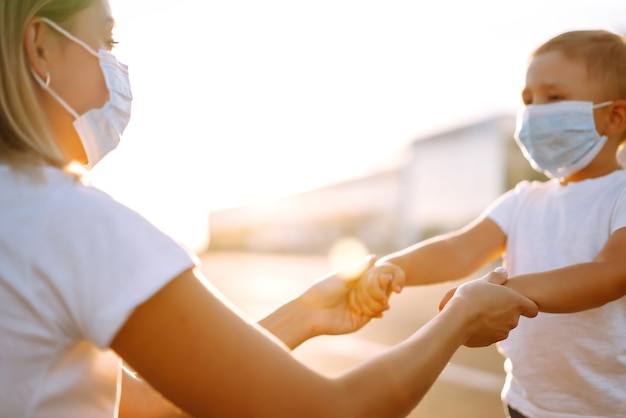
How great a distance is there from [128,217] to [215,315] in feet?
0.84

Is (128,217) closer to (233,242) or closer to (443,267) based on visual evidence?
(443,267)

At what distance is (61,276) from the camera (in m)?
1.16

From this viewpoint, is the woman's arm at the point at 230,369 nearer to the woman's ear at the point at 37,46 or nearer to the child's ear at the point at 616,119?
the woman's ear at the point at 37,46

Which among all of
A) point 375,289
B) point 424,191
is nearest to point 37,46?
point 375,289

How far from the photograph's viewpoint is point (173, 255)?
1209 mm

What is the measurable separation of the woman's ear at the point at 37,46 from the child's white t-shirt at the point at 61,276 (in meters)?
0.37

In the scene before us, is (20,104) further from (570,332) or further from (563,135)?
(563,135)

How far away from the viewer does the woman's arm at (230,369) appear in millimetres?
1209

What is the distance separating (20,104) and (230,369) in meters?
0.75

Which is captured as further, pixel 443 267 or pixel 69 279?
pixel 443 267

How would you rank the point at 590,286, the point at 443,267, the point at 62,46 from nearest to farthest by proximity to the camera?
the point at 62,46, the point at 590,286, the point at 443,267

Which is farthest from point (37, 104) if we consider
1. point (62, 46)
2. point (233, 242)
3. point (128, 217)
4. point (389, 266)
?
point (233, 242)

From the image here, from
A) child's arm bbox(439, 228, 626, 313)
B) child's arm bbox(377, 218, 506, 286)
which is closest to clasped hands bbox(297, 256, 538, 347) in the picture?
child's arm bbox(377, 218, 506, 286)

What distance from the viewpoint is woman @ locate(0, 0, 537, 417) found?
1164mm
